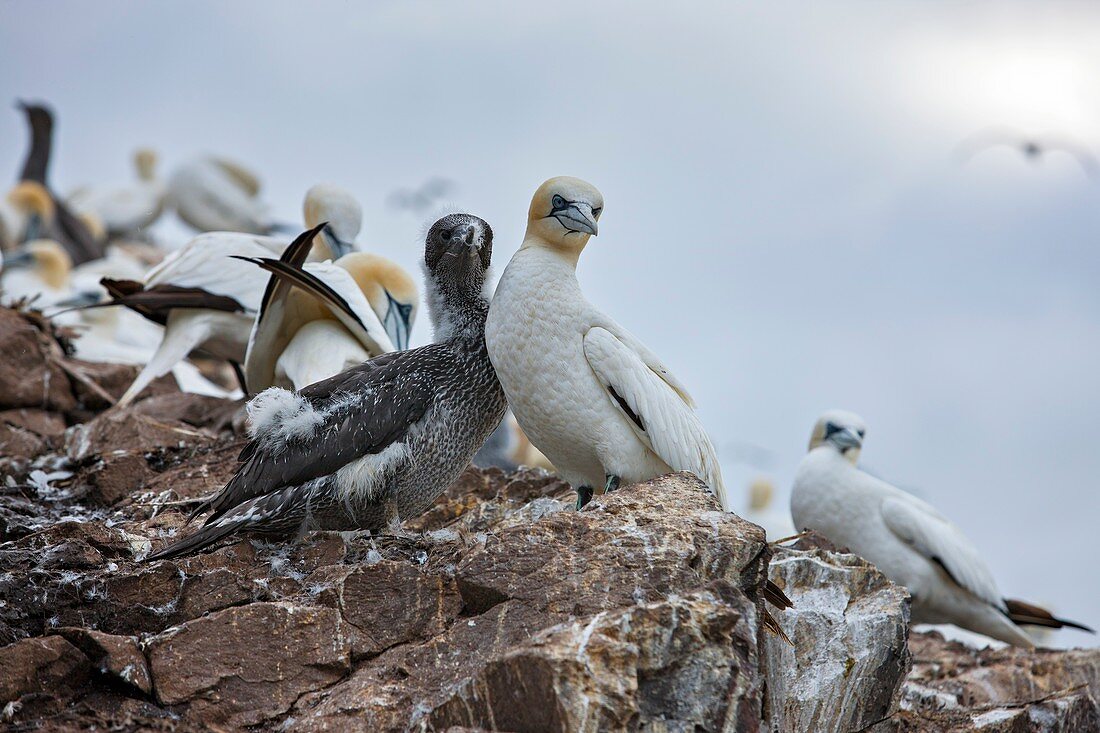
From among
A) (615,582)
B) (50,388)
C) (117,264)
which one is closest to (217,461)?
(50,388)

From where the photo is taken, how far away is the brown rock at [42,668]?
3840 millimetres

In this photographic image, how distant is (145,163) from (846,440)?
22.4m

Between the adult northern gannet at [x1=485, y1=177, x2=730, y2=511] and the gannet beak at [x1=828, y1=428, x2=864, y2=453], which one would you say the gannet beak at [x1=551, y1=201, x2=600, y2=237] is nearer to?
the adult northern gannet at [x1=485, y1=177, x2=730, y2=511]

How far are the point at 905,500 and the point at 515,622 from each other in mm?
4931

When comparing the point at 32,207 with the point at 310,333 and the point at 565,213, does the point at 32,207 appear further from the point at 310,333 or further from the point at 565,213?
the point at 565,213

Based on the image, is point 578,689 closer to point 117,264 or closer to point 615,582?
point 615,582

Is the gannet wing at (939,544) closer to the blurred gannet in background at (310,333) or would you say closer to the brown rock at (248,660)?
the blurred gannet in background at (310,333)

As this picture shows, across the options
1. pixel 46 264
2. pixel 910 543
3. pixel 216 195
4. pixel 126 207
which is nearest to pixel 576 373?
pixel 910 543

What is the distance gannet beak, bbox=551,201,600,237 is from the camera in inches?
200

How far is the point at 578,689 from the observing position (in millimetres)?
3520

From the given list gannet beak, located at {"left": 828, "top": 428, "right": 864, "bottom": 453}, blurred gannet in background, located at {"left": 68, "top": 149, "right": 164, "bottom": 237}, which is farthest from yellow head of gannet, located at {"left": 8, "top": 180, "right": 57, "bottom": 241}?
gannet beak, located at {"left": 828, "top": 428, "right": 864, "bottom": 453}

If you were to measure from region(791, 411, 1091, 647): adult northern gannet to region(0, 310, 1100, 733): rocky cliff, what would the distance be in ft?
7.69

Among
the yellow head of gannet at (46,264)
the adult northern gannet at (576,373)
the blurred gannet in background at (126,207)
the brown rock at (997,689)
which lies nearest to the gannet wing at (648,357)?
the adult northern gannet at (576,373)

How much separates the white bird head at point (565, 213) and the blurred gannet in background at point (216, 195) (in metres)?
19.2
